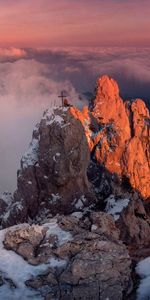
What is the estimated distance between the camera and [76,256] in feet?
198

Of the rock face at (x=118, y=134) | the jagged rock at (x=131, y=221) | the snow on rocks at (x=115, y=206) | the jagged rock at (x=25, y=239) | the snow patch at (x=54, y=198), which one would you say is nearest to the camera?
the jagged rock at (x=25, y=239)

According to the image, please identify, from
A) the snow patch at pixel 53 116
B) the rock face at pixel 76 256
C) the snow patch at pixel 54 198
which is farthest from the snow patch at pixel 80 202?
the rock face at pixel 76 256

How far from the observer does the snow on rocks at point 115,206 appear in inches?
3201

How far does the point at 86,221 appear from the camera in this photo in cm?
6944

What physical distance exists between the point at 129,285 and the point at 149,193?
48.8m

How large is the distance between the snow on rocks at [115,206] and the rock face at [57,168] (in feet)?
9.84

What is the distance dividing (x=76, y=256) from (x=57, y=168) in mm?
26008

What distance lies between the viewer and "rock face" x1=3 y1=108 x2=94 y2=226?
85.4 metres

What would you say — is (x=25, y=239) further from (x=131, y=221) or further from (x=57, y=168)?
(x=57, y=168)

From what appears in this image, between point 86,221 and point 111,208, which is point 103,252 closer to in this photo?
point 86,221

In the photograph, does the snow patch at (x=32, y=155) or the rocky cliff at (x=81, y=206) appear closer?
the rocky cliff at (x=81, y=206)

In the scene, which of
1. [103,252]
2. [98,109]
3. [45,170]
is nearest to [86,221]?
[103,252]

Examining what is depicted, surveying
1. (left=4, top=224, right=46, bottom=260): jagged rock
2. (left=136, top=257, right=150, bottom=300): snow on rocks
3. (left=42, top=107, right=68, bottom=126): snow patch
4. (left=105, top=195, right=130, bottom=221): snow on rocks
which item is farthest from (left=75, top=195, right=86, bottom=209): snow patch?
(left=4, top=224, right=46, bottom=260): jagged rock

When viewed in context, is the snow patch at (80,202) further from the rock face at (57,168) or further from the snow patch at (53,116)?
the snow patch at (53,116)
